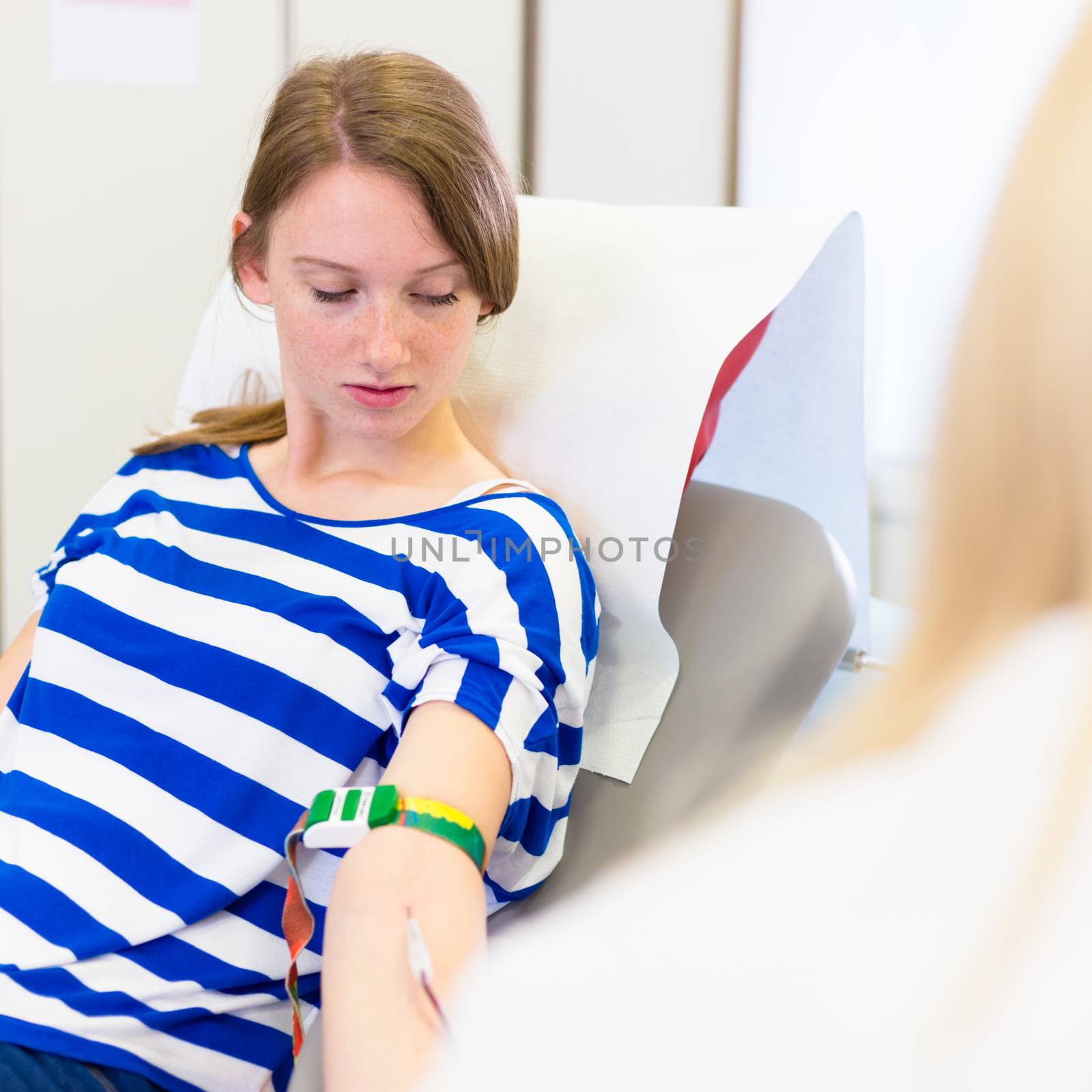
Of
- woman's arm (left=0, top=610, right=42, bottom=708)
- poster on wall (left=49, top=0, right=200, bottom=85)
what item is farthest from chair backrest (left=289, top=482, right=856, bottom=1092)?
poster on wall (left=49, top=0, right=200, bottom=85)

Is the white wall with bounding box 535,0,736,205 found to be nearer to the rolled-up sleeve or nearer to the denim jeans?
the rolled-up sleeve

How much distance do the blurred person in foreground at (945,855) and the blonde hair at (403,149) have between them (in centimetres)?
55

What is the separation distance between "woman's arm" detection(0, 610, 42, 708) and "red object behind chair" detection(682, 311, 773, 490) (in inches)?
23.7

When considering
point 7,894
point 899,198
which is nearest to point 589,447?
point 7,894

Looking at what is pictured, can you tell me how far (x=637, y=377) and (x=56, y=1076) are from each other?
67 cm

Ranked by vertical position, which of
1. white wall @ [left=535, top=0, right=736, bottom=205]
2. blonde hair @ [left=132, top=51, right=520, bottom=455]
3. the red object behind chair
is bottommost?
the red object behind chair

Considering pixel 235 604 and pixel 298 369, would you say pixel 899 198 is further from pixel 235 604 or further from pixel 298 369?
pixel 235 604

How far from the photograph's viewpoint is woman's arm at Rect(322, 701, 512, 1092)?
58 centimetres

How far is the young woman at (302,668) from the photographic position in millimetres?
794

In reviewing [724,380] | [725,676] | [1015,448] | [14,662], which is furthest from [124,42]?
[1015,448]

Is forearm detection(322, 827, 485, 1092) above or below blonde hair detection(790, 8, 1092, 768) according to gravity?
below

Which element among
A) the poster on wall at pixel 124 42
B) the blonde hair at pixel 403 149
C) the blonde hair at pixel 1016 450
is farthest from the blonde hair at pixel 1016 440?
the poster on wall at pixel 124 42

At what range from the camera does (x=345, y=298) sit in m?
0.86

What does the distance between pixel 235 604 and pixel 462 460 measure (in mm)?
220
